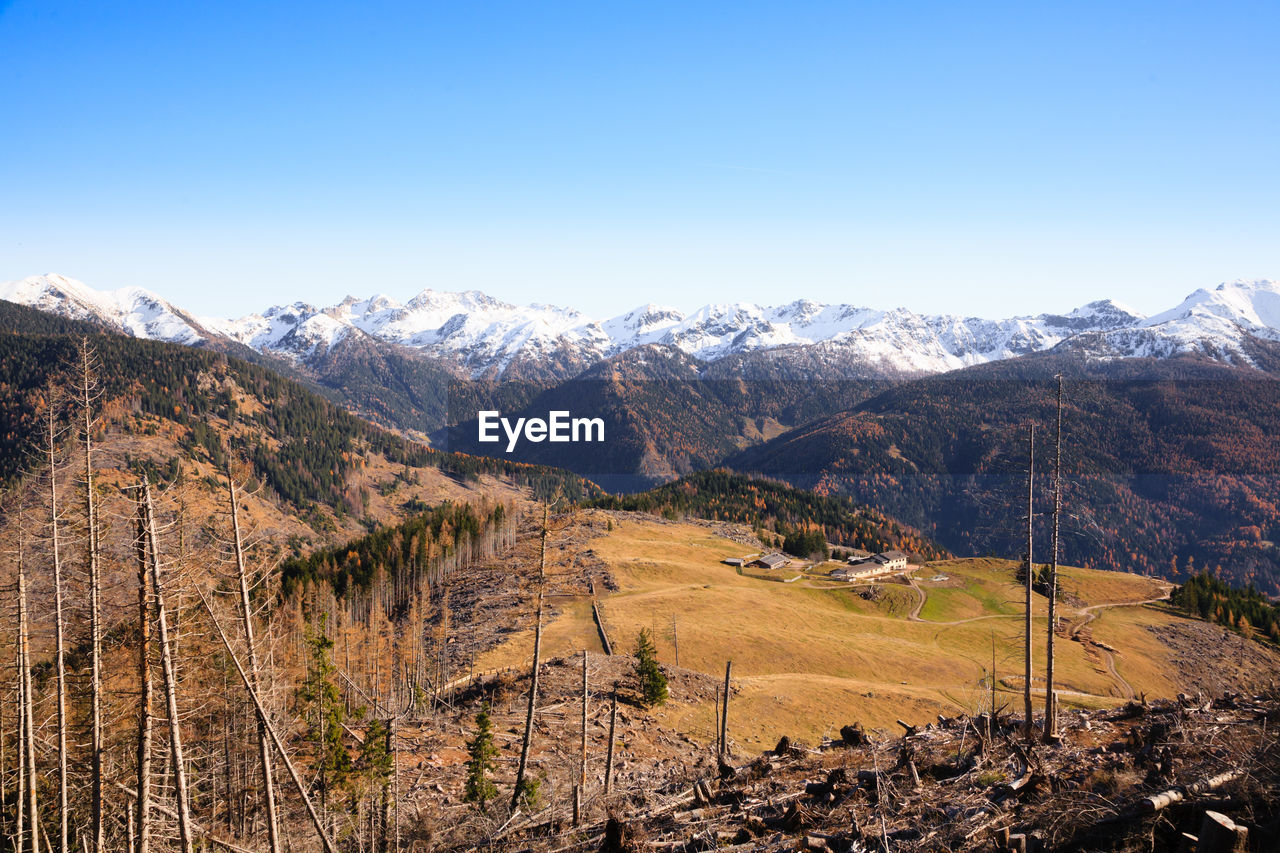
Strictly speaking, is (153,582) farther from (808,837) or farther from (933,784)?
(933,784)

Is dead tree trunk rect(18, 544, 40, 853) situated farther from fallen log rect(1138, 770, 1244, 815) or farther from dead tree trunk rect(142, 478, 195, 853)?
fallen log rect(1138, 770, 1244, 815)

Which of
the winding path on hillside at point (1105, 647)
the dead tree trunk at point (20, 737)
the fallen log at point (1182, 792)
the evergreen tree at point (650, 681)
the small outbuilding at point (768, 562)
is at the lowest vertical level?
the winding path on hillside at point (1105, 647)

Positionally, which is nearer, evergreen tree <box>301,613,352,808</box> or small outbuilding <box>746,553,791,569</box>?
evergreen tree <box>301,613,352,808</box>

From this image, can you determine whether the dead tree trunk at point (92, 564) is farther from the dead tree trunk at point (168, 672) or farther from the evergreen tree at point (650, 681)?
the evergreen tree at point (650, 681)

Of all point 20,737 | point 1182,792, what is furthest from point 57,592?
point 1182,792

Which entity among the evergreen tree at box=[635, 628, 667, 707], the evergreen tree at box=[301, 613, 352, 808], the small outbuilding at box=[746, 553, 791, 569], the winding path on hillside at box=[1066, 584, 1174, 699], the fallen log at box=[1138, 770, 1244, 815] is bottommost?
the winding path on hillside at box=[1066, 584, 1174, 699]

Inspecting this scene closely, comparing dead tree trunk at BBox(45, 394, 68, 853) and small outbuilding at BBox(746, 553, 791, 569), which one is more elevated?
dead tree trunk at BBox(45, 394, 68, 853)

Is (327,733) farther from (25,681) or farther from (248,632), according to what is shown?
(248,632)

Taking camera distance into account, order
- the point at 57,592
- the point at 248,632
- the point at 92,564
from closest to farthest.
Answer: the point at 92,564
the point at 248,632
the point at 57,592

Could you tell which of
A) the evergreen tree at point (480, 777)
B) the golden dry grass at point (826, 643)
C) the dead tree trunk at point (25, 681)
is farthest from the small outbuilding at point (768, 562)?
the dead tree trunk at point (25, 681)

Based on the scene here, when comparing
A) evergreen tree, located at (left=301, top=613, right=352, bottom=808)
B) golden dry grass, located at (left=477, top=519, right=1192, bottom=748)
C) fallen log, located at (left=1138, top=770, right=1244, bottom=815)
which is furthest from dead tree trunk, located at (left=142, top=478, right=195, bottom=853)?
golden dry grass, located at (left=477, top=519, right=1192, bottom=748)

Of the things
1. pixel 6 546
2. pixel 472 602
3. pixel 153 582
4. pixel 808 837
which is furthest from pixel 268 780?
pixel 472 602

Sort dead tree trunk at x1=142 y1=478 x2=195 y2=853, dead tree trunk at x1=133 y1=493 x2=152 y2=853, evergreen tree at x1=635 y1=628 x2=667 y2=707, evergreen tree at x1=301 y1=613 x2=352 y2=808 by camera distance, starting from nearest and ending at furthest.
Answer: dead tree trunk at x1=142 y1=478 x2=195 y2=853 → dead tree trunk at x1=133 y1=493 x2=152 y2=853 → evergreen tree at x1=301 y1=613 x2=352 y2=808 → evergreen tree at x1=635 y1=628 x2=667 y2=707
